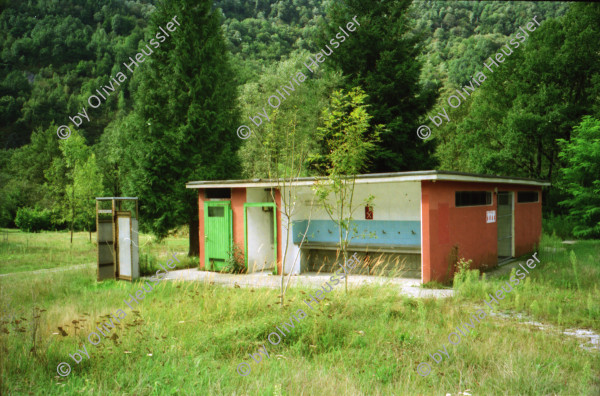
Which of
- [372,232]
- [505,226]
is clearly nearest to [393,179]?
[372,232]

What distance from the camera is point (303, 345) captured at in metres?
5.87

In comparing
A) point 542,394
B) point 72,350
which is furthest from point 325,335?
point 72,350

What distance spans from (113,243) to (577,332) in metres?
11.0

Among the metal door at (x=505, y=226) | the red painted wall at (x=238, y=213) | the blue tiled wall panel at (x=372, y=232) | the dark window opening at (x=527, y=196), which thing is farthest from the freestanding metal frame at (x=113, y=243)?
the dark window opening at (x=527, y=196)

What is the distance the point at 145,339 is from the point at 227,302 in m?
2.02

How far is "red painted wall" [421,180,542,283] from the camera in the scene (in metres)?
10.7

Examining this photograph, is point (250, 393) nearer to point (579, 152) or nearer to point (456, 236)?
point (456, 236)

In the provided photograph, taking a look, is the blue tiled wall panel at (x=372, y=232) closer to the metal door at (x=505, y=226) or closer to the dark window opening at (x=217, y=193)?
the dark window opening at (x=217, y=193)

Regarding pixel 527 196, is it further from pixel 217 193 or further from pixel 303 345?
pixel 303 345

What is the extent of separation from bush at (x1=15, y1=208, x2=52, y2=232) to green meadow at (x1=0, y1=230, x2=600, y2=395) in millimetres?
28038

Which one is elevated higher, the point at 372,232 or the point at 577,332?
the point at 372,232

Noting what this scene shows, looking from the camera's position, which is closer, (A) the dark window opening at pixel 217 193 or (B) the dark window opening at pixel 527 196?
(A) the dark window opening at pixel 217 193

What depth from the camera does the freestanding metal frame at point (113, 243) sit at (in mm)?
12219

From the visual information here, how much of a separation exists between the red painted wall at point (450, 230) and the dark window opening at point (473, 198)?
4.9 inches
